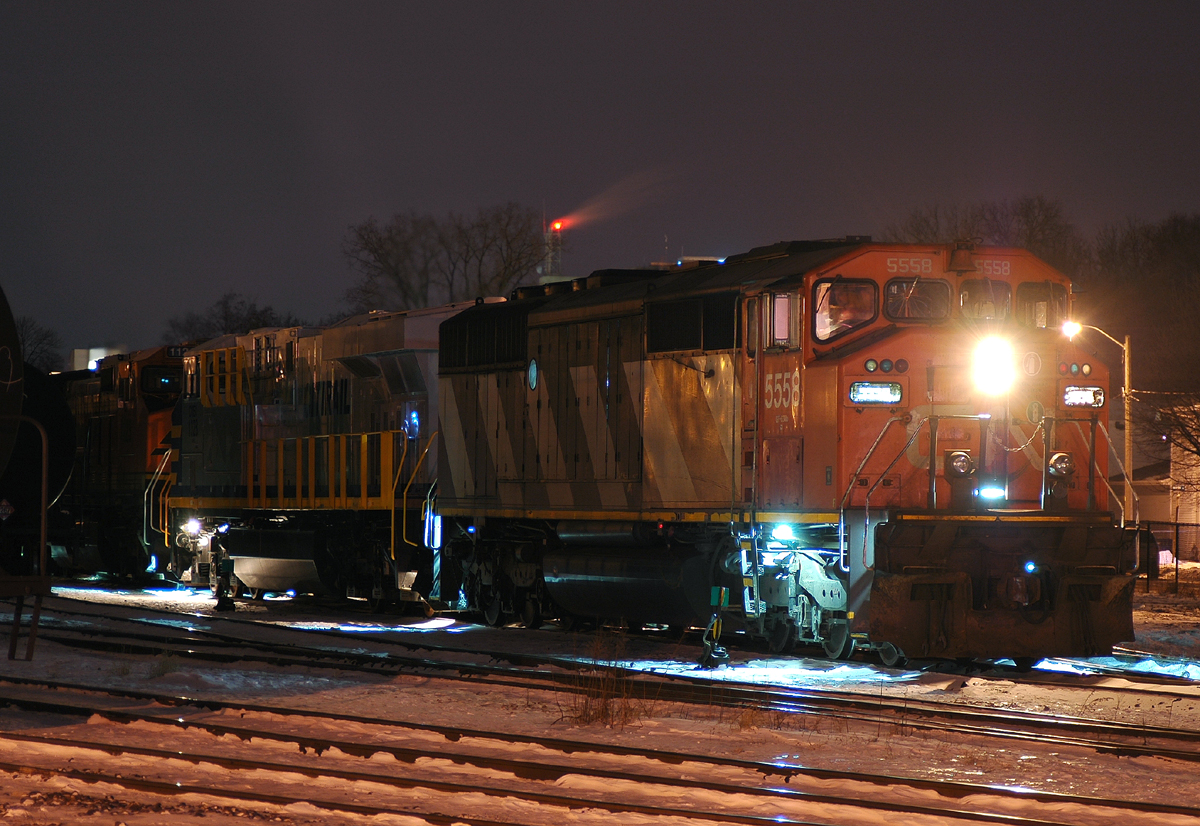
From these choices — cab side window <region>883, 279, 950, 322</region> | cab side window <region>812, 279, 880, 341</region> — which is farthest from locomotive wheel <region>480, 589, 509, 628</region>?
cab side window <region>883, 279, 950, 322</region>

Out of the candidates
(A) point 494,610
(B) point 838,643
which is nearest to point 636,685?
(B) point 838,643

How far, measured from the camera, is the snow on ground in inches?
272

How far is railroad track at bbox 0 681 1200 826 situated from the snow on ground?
0.40 meters

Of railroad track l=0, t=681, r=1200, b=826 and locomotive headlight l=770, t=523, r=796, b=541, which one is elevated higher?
locomotive headlight l=770, t=523, r=796, b=541

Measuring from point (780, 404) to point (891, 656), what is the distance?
2.34 m

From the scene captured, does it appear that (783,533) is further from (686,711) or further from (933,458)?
(686,711)

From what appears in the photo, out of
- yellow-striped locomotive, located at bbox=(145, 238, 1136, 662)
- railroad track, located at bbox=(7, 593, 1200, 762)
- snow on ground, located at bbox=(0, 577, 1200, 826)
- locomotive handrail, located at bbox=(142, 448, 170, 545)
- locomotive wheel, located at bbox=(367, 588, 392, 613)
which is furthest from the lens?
locomotive handrail, located at bbox=(142, 448, 170, 545)

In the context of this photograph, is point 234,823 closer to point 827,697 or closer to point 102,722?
point 102,722

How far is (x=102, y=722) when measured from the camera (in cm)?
855

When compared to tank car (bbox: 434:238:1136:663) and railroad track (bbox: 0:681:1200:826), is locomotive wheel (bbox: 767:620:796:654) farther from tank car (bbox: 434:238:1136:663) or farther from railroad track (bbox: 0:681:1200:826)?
railroad track (bbox: 0:681:1200:826)

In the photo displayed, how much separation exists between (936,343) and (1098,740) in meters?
3.92

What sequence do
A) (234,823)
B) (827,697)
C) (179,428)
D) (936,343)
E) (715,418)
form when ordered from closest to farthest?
(234,823), (827,697), (936,343), (715,418), (179,428)

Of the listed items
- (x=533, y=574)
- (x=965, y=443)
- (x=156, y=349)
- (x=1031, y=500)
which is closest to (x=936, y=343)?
(x=965, y=443)

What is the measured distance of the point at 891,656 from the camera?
11750mm
